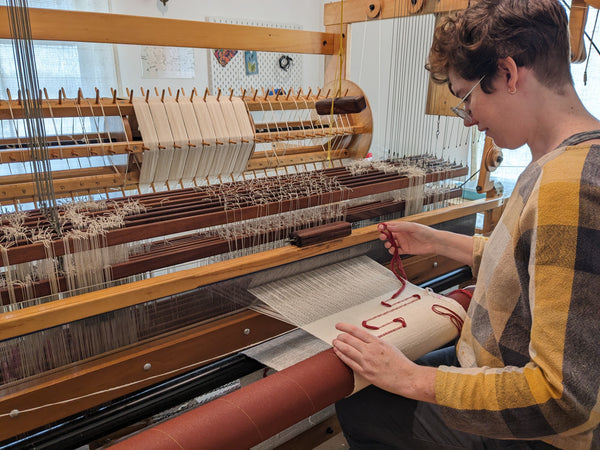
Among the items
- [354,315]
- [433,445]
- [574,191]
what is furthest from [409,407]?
[574,191]

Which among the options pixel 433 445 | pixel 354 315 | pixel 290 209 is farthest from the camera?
pixel 290 209

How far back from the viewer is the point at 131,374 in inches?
45.8

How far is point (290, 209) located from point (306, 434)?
40.8 inches

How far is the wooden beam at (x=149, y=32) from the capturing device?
5.35 feet

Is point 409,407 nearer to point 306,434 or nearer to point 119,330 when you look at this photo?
point 119,330

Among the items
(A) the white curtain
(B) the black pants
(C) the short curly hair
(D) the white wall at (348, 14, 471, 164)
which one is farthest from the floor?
(A) the white curtain

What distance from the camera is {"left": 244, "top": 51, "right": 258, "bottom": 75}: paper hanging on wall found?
4.63 meters

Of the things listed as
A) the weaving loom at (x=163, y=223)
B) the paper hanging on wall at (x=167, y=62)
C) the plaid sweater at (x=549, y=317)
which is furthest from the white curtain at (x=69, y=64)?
the plaid sweater at (x=549, y=317)

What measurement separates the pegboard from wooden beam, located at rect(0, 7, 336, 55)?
221 cm

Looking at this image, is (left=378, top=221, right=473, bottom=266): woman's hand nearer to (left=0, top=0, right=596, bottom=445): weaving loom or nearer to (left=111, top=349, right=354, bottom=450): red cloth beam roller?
(left=0, top=0, right=596, bottom=445): weaving loom

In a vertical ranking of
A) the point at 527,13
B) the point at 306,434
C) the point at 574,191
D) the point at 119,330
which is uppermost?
the point at 527,13

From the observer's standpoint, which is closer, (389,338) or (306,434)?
(389,338)

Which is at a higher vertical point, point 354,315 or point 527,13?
point 527,13

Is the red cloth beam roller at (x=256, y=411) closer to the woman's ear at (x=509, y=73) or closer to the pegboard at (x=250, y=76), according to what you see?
the woman's ear at (x=509, y=73)
